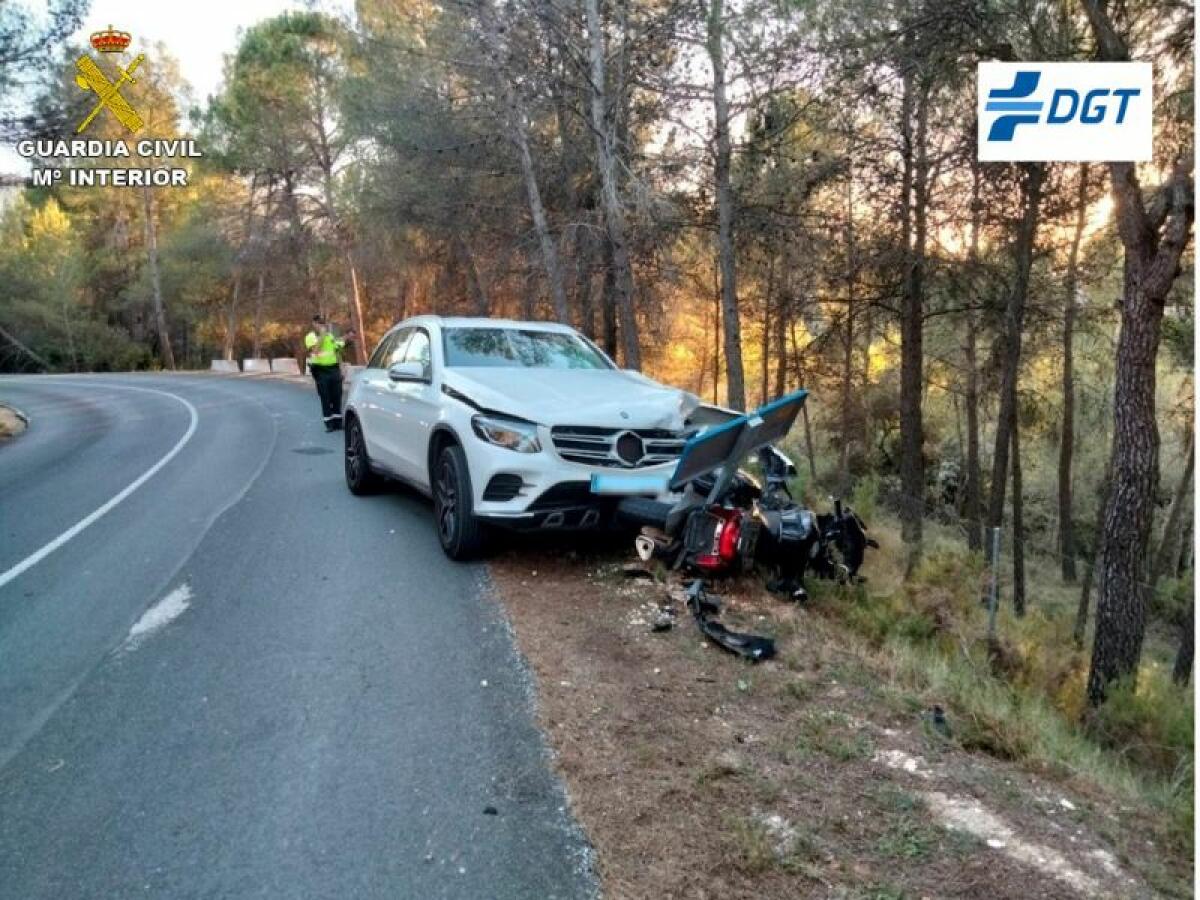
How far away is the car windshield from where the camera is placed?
7.09m

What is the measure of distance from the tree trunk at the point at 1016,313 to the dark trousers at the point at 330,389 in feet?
37.2

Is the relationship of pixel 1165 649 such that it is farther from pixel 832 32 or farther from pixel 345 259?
pixel 345 259

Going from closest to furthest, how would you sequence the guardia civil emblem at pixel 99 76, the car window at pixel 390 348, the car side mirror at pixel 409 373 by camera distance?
the car side mirror at pixel 409 373 → the car window at pixel 390 348 → the guardia civil emblem at pixel 99 76

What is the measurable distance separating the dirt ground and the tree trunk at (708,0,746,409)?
A: 32.4 feet

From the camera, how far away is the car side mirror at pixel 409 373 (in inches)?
272

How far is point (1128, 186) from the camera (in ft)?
23.4

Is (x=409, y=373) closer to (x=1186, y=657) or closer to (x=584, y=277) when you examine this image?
(x=584, y=277)

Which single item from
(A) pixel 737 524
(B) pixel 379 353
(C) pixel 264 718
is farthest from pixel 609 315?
(C) pixel 264 718

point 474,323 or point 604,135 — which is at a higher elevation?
point 604,135

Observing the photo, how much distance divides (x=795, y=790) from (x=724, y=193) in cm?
1191

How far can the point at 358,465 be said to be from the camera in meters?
8.85

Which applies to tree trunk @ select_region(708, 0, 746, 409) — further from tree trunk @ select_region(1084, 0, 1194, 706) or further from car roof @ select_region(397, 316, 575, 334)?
car roof @ select_region(397, 316, 575, 334)

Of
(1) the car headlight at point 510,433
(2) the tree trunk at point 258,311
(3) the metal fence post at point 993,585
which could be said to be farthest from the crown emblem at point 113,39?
(3) the metal fence post at point 993,585

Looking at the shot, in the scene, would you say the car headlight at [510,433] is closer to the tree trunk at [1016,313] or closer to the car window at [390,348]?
the car window at [390,348]
